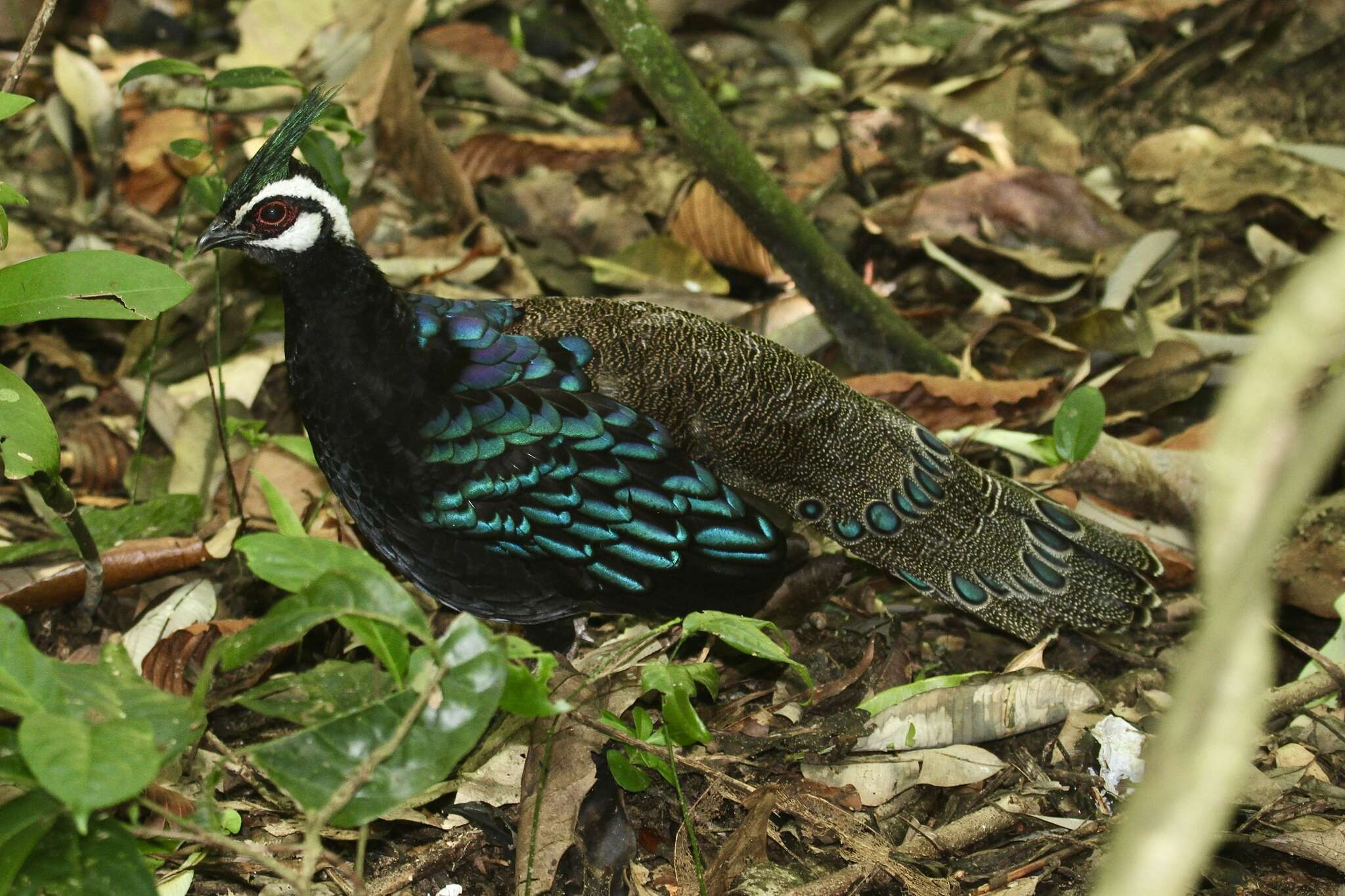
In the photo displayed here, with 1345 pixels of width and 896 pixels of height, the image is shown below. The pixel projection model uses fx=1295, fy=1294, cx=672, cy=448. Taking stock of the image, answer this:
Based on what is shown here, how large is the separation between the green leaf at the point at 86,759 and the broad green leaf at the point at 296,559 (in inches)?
13.4

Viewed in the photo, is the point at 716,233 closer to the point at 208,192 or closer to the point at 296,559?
the point at 208,192

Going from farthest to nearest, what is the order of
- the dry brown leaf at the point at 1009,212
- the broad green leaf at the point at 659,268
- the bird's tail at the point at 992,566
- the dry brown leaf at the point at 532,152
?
the dry brown leaf at the point at 532,152 < the dry brown leaf at the point at 1009,212 < the broad green leaf at the point at 659,268 < the bird's tail at the point at 992,566

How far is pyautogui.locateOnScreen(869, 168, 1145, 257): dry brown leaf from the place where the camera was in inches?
213

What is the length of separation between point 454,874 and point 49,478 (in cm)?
138

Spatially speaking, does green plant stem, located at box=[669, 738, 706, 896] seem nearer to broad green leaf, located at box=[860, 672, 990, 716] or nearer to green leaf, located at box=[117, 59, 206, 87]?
broad green leaf, located at box=[860, 672, 990, 716]

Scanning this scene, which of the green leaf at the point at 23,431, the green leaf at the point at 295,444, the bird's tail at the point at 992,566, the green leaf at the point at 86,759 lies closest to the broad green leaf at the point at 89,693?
the green leaf at the point at 86,759

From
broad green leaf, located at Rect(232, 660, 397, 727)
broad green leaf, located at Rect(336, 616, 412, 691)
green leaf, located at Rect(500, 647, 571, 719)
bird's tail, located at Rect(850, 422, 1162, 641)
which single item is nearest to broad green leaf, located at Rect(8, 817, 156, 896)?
broad green leaf, located at Rect(232, 660, 397, 727)

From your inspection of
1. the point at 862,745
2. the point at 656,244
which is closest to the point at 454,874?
the point at 862,745

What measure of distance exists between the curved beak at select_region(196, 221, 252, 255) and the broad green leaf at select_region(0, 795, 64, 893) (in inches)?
62.7

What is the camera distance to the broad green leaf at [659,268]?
511 cm

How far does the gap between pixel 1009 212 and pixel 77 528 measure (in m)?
3.80

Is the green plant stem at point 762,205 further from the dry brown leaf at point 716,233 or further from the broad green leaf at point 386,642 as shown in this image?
the broad green leaf at point 386,642

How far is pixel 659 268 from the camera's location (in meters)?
5.21

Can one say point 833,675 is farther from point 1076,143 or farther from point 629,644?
point 1076,143
